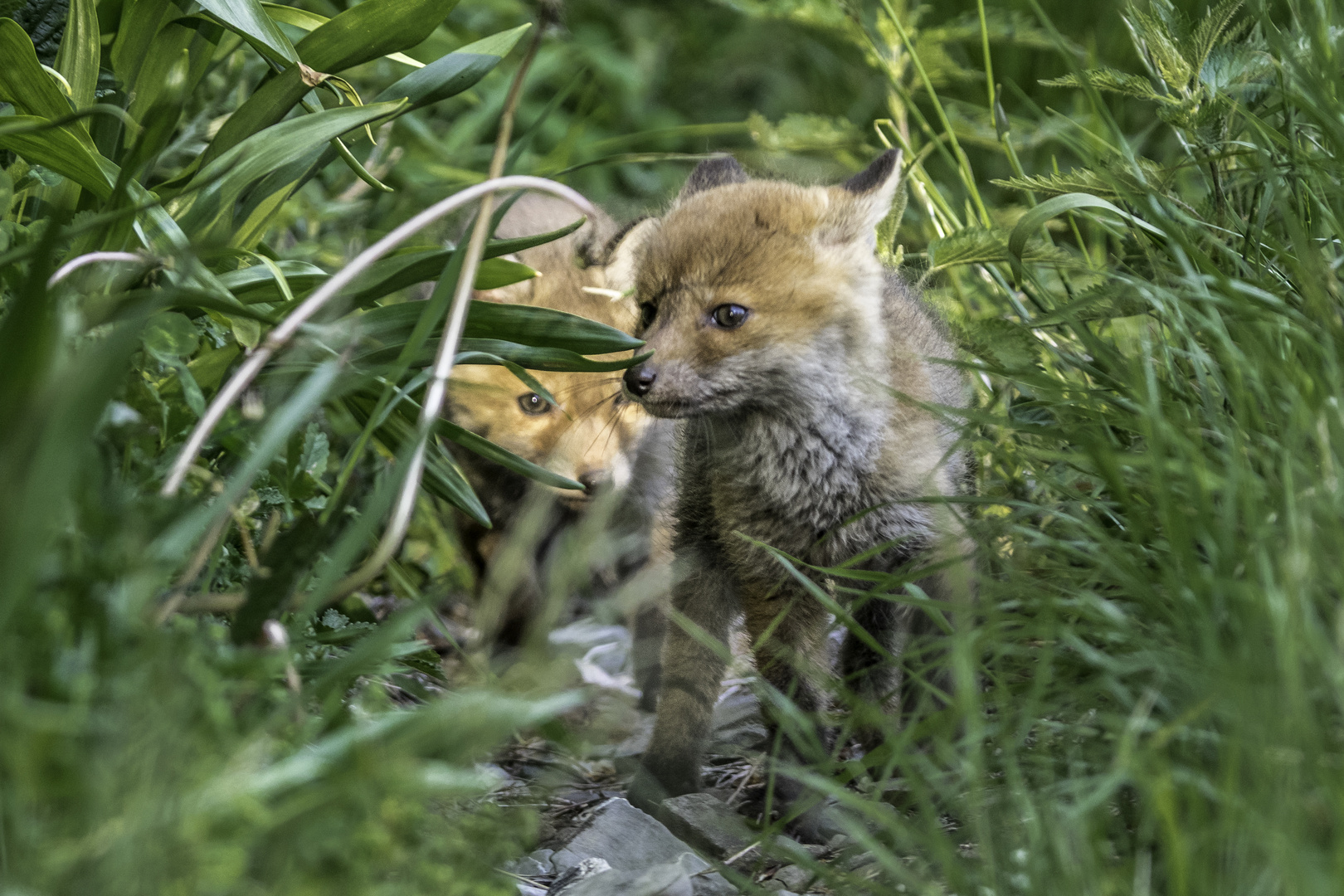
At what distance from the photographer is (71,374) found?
90cm

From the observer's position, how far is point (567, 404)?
3.13 meters

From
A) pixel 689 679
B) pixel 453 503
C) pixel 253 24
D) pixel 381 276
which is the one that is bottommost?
pixel 689 679

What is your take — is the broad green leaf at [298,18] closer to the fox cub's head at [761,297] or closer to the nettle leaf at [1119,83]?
the fox cub's head at [761,297]

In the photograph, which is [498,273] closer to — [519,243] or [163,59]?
[519,243]

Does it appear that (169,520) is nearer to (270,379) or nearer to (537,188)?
(537,188)

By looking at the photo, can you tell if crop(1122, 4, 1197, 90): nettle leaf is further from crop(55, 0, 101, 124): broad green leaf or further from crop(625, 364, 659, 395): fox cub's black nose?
crop(55, 0, 101, 124): broad green leaf

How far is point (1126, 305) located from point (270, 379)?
139 cm

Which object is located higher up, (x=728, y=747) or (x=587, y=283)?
(x=587, y=283)

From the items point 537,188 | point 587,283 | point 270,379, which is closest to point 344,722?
point 537,188

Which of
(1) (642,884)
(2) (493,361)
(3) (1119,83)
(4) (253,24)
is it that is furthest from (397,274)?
(3) (1119,83)

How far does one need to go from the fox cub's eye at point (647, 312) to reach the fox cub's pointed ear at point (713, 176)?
0.34m

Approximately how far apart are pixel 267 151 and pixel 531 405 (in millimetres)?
1401

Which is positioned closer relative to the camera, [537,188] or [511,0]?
[537,188]

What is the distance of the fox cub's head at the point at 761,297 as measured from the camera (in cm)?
226
